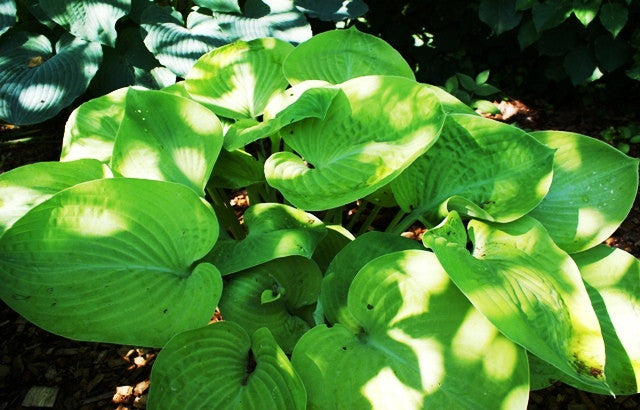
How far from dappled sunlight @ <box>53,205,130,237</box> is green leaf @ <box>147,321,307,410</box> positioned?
240mm

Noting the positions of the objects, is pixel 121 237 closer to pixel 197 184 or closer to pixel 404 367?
pixel 197 184

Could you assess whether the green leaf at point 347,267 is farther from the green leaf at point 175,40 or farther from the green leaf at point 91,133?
A: the green leaf at point 175,40

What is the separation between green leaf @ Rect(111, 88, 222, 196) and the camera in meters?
1.14

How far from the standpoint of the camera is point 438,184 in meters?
1.23

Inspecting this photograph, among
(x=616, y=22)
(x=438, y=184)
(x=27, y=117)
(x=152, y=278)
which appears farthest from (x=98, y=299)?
(x=616, y=22)

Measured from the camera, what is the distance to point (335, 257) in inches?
44.4

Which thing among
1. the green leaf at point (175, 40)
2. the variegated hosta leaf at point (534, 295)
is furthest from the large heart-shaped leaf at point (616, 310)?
the green leaf at point (175, 40)

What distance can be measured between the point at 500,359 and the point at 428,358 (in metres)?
0.12

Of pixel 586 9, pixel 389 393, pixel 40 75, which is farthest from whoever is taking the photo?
pixel 586 9

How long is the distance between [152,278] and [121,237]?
10cm

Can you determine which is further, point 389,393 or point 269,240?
point 269,240

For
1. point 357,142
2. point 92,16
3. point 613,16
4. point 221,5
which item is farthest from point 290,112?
point 613,16

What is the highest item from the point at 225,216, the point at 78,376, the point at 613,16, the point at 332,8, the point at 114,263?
the point at 613,16

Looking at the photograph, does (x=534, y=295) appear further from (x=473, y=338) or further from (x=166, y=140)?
(x=166, y=140)
